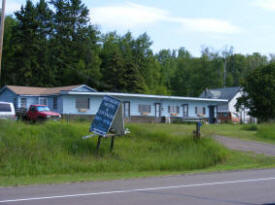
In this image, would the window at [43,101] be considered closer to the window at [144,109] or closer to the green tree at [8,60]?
the window at [144,109]

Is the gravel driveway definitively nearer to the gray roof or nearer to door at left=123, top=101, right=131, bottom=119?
door at left=123, top=101, right=131, bottom=119

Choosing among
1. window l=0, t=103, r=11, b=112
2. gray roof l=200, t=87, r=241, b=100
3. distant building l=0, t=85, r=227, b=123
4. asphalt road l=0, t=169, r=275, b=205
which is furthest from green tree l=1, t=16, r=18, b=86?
asphalt road l=0, t=169, r=275, b=205

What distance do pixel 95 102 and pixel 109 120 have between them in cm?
2098

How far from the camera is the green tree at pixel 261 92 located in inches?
1686

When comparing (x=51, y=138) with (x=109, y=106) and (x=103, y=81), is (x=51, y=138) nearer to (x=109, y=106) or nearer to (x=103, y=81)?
(x=109, y=106)

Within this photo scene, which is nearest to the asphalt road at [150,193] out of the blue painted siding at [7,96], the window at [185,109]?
the blue painted siding at [7,96]

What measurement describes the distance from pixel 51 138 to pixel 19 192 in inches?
334

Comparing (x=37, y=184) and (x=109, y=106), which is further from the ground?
(x=109, y=106)

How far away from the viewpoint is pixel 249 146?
79.8ft

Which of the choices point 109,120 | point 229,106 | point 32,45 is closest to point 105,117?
point 109,120

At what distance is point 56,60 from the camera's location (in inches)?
2366

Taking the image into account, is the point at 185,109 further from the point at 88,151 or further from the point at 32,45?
the point at 88,151

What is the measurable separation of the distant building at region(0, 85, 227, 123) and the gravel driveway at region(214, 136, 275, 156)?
16041mm

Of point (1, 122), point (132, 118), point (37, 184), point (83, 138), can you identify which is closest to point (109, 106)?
point (83, 138)
